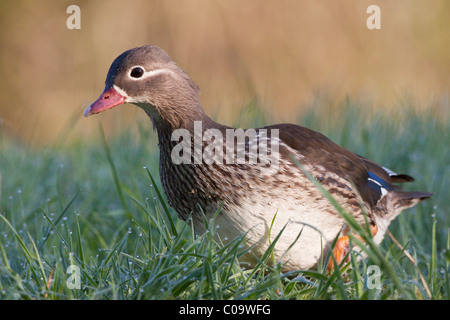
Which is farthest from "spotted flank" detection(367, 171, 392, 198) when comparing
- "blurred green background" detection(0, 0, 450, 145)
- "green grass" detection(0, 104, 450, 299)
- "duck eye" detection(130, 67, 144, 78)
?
"blurred green background" detection(0, 0, 450, 145)

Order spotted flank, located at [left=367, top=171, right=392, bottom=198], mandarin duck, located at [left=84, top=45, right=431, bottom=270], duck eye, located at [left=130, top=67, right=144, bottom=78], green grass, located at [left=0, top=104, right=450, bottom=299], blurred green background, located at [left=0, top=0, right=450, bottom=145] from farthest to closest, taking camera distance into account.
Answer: blurred green background, located at [left=0, top=0, right=450, bottom=145]
spotted flank, located at [left=367, top=171, right=392, bottom=198]
duck eye, located at [left=130, top=67, right=144, bottom=78]
mandarin duck, located at [left=84, top=45, right=431, bottom=270]
green grass, located at [left=0, top=104, right=450, bottom=299]

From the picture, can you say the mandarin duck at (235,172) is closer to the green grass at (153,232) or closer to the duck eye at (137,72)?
the duck eye at (137,72)

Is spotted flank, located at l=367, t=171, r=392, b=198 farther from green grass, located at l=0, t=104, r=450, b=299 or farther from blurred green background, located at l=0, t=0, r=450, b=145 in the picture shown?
blurred green background, located at l=0, t=0, r=450, b=145

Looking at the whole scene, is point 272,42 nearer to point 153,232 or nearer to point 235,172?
point 153,232

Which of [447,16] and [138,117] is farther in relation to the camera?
[447,16]

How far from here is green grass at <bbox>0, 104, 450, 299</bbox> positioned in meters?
2.74

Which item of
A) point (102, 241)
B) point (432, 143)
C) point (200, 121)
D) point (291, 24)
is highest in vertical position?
point (291, 24)

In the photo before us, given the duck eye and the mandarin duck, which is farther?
the duck eye

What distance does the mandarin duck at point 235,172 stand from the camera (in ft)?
11.1

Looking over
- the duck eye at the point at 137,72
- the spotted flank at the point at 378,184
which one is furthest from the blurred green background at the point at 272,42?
the duck eye at the point at 137,72

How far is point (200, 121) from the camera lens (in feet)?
11.8

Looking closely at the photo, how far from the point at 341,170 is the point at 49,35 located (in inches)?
262

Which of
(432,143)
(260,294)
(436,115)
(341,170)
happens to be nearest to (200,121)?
(341,170)

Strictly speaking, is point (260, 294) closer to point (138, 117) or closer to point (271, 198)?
point (271, 198)
